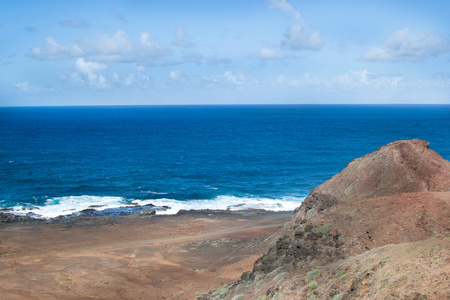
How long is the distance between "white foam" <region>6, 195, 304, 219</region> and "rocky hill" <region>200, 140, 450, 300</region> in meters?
21.2

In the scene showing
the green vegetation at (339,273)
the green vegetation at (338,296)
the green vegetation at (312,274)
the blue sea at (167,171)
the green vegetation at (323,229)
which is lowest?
the blue sea at (167,171)

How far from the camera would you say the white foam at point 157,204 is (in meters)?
47.1

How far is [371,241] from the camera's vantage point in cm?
1847

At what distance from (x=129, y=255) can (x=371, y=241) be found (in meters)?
20.3

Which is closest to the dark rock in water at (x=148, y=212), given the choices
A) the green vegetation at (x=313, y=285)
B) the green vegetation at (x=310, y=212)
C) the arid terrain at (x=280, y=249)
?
the arid terrain at (x=280, y=249)

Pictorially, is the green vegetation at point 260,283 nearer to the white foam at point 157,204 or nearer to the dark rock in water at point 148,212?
the dark rock in water at point 148,212

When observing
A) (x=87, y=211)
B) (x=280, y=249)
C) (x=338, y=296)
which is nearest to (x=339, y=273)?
(x=338, y=296)

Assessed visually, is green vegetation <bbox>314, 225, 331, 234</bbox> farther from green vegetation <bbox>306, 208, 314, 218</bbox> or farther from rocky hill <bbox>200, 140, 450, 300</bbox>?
green vegetation <bbox>306, 208, 314, 218</bbox>

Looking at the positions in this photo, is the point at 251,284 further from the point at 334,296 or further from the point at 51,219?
the point at 51,219

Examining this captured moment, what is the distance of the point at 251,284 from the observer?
19.4m

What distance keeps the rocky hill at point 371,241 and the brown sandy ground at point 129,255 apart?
5027 millimetres

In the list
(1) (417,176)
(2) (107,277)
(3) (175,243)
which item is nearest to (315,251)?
(1) (417,176)

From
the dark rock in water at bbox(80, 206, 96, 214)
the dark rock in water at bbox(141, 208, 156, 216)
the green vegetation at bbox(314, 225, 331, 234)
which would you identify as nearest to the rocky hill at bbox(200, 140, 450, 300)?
the green vegetation at bbox(314, 225, 331, 234)

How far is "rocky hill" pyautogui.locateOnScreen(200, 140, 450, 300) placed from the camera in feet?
43.5
